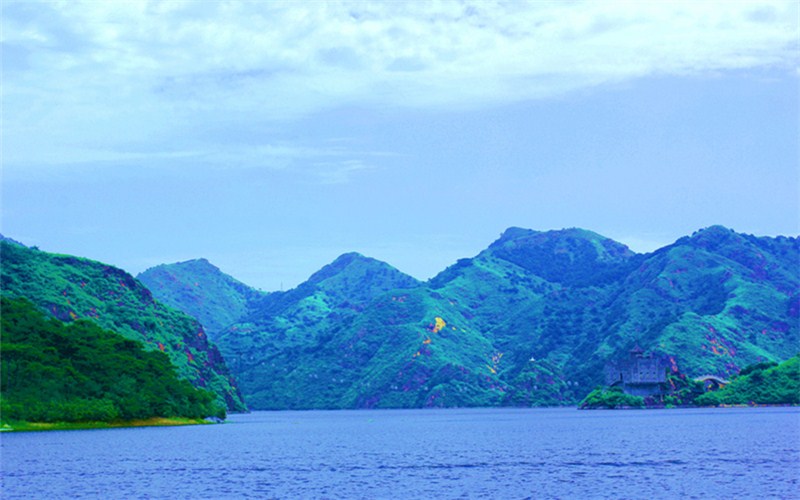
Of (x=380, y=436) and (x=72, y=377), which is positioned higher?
(x=72, y=377)

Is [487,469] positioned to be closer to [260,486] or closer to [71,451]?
[260,486]

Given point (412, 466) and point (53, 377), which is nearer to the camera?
point (412, 466)

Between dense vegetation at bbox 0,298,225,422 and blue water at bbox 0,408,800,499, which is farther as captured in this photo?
dense vegetation at bbox 0,298,225,422

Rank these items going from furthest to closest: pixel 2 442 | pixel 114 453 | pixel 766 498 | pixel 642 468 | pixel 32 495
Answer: pixel 2 442 < pixel 114 453 < pixel 642 468 < pixel 32 495 < pixel 766 498

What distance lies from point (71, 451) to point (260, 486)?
164 feet

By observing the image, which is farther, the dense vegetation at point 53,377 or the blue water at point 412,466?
the dense vegetation at point 53,377

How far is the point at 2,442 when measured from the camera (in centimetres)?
14700

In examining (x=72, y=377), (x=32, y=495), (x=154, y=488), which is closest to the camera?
(x=32, y=495)

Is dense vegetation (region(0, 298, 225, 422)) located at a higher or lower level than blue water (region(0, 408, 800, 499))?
higher

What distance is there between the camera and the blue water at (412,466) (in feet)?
283

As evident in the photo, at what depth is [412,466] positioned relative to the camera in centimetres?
11356

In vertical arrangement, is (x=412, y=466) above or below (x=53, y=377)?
below

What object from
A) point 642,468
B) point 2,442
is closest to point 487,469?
point 642,468

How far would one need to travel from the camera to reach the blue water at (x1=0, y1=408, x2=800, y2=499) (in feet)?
283
